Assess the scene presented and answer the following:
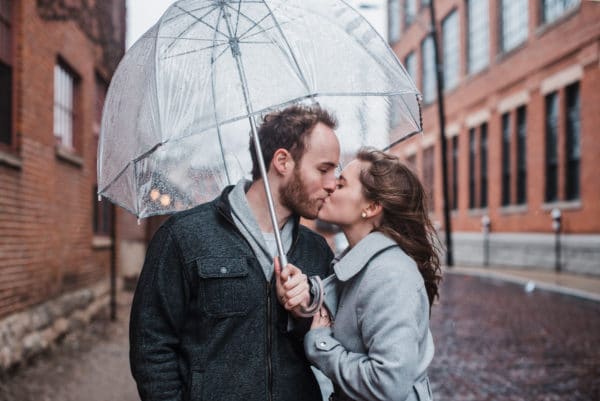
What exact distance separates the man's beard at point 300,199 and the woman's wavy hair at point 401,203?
0.71 ft

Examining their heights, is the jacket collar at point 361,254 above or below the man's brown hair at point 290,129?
below

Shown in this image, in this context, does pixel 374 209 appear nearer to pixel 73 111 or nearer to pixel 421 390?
pixel 421 390

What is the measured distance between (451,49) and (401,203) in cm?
2889

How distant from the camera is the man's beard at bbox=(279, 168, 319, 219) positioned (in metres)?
2.67

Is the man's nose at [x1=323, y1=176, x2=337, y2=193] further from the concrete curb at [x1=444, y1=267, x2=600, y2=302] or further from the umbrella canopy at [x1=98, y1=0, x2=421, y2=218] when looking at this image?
the concrete curb at [x1=444, y1=267, x2=600, y2=302]

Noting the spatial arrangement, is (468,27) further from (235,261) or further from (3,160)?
(235,261)

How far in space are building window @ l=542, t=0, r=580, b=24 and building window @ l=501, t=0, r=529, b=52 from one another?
102 cm

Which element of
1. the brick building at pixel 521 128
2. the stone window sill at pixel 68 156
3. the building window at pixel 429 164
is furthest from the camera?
the building window at pixel 429 164

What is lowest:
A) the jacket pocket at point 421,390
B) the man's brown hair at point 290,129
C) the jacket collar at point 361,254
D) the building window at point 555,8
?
the jacket pocket at point 421,390

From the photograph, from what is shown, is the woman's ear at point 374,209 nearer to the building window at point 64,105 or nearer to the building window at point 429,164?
the building window at point 64,105

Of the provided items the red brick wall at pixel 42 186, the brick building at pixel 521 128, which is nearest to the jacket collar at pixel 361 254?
the red brick wall at pixel 42 186

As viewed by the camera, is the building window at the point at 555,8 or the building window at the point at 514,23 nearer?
the building window at the point at 555,8

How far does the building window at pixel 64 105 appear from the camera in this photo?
9.56 metres

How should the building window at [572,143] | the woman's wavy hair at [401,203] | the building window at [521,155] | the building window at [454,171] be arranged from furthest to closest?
the building window at [454,171]
the building window at [521,155]
the building window at [572,143]
the woman's wavy hair at [401,203]
